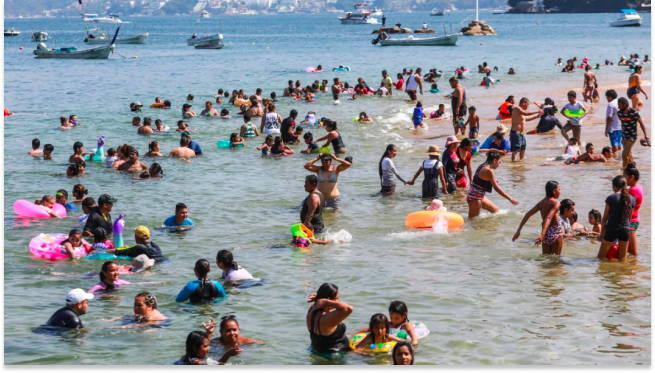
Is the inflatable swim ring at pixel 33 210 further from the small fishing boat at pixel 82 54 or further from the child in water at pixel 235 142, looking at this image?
the small fishing boat at pixel 82 54

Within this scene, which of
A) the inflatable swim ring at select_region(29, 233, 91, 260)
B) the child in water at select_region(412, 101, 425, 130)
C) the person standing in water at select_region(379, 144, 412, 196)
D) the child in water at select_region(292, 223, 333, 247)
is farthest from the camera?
the child in water at select_region(412, 101, 425, 130)

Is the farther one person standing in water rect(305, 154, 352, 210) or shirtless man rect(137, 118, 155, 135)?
shirtless man rect(137, 118, 155, 135)

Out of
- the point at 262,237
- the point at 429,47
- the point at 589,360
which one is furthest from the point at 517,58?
the point at 589,360

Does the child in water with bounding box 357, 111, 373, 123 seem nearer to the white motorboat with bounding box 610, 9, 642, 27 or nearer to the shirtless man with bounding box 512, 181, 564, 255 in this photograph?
the shirtless man with bounding box 512, 181, 564, 255

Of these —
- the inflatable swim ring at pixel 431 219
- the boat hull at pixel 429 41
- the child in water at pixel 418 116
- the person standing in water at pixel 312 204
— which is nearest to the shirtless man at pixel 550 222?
the inflatable swim ring at pixel 431 219

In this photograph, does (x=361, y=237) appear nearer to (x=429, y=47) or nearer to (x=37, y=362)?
(x=37, y=362)

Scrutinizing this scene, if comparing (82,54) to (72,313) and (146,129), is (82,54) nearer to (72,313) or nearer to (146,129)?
(146,129)

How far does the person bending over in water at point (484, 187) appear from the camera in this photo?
15.4 metres

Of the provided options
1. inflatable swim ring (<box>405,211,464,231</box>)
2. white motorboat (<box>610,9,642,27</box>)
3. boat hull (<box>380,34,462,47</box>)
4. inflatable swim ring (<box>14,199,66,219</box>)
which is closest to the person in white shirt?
inflatable swim ring (<box>405,211,464,231</box>)

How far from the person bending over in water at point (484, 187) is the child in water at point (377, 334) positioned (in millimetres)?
6496

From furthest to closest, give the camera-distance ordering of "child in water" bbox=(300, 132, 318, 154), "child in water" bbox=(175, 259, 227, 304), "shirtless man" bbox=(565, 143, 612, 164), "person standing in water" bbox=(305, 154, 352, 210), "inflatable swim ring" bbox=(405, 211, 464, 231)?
"child in water" bbox=(300, 132, 318, 154) < "shirtless man" bbox=(565, 143, 612, 164) < "person standing in water" bbox=(305, 154, 352, 210) < "inflatable swim ring" bbox=(405, 211, 464, 231) < "child in water" bbox=(175, 259, 227, 304)

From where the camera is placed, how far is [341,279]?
12891 millimetres

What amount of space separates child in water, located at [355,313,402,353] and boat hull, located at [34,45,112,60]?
77331mm

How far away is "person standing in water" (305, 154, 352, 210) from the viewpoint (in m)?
16.7
